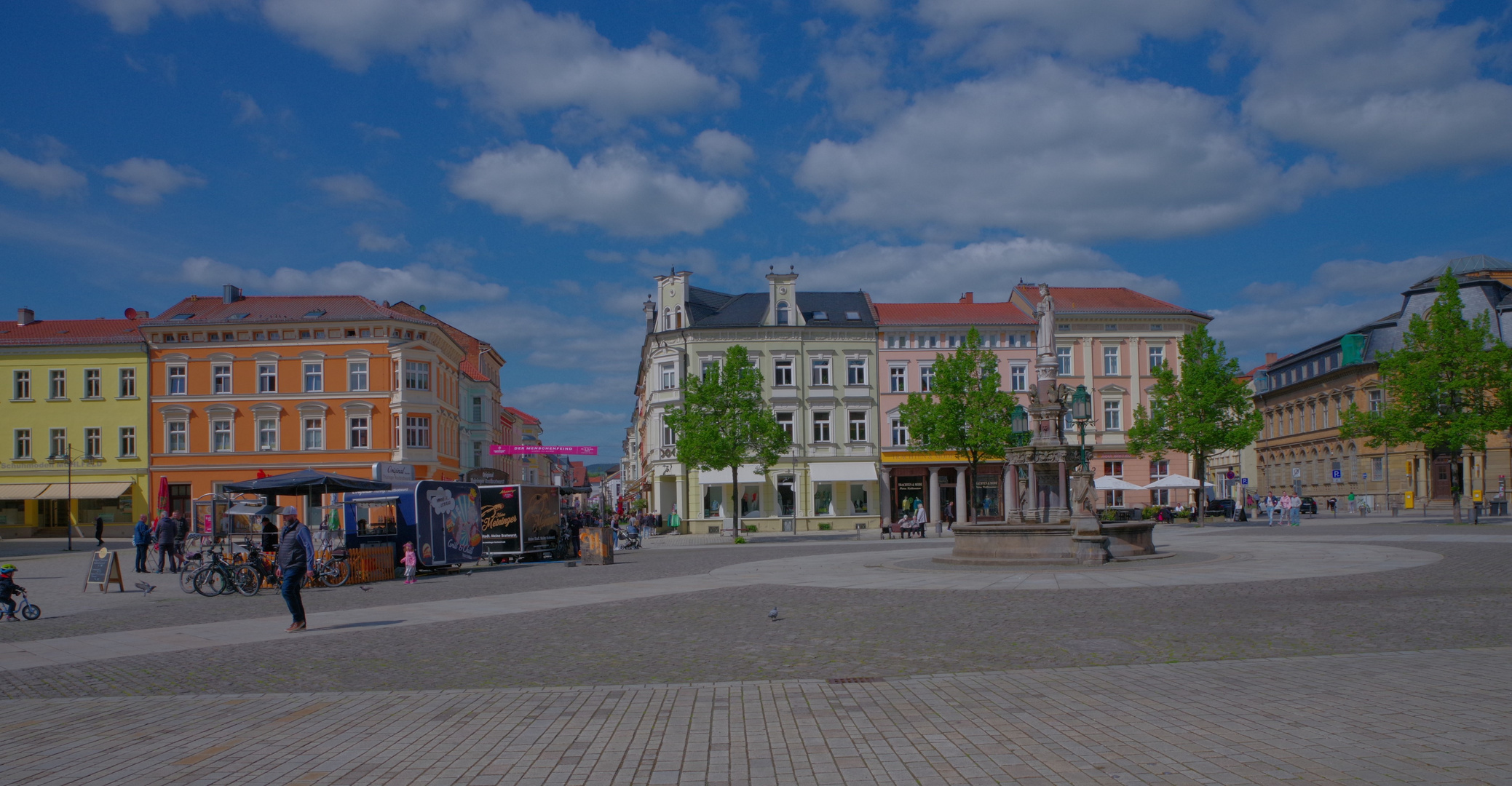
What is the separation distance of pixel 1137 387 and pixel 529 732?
60.6 metres

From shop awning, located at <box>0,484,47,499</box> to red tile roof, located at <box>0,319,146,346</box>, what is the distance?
7602 mm

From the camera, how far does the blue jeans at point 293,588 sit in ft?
46.7

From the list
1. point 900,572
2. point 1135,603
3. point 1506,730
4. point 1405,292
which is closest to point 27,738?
point 1506,730

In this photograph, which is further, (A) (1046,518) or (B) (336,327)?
(B) (336,327)

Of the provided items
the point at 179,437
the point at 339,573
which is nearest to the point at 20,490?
the point at 179,437

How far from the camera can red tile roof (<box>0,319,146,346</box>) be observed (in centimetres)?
5900

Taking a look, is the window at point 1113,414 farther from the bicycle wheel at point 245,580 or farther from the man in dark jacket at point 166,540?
the bicycle wheel at point 245,580

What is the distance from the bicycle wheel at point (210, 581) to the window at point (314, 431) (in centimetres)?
3772

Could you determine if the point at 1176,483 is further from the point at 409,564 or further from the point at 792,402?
the point at 409,564

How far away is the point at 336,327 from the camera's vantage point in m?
57.5

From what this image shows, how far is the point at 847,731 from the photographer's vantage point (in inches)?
290

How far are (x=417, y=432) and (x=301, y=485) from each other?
101ft

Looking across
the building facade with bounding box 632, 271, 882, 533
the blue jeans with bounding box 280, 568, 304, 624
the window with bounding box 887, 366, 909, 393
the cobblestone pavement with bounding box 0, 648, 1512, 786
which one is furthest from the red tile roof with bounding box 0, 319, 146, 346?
the cobblestone pavement with bounding box 0, 648, 1512, 786

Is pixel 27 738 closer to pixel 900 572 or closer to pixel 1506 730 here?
pixel 1506 730
